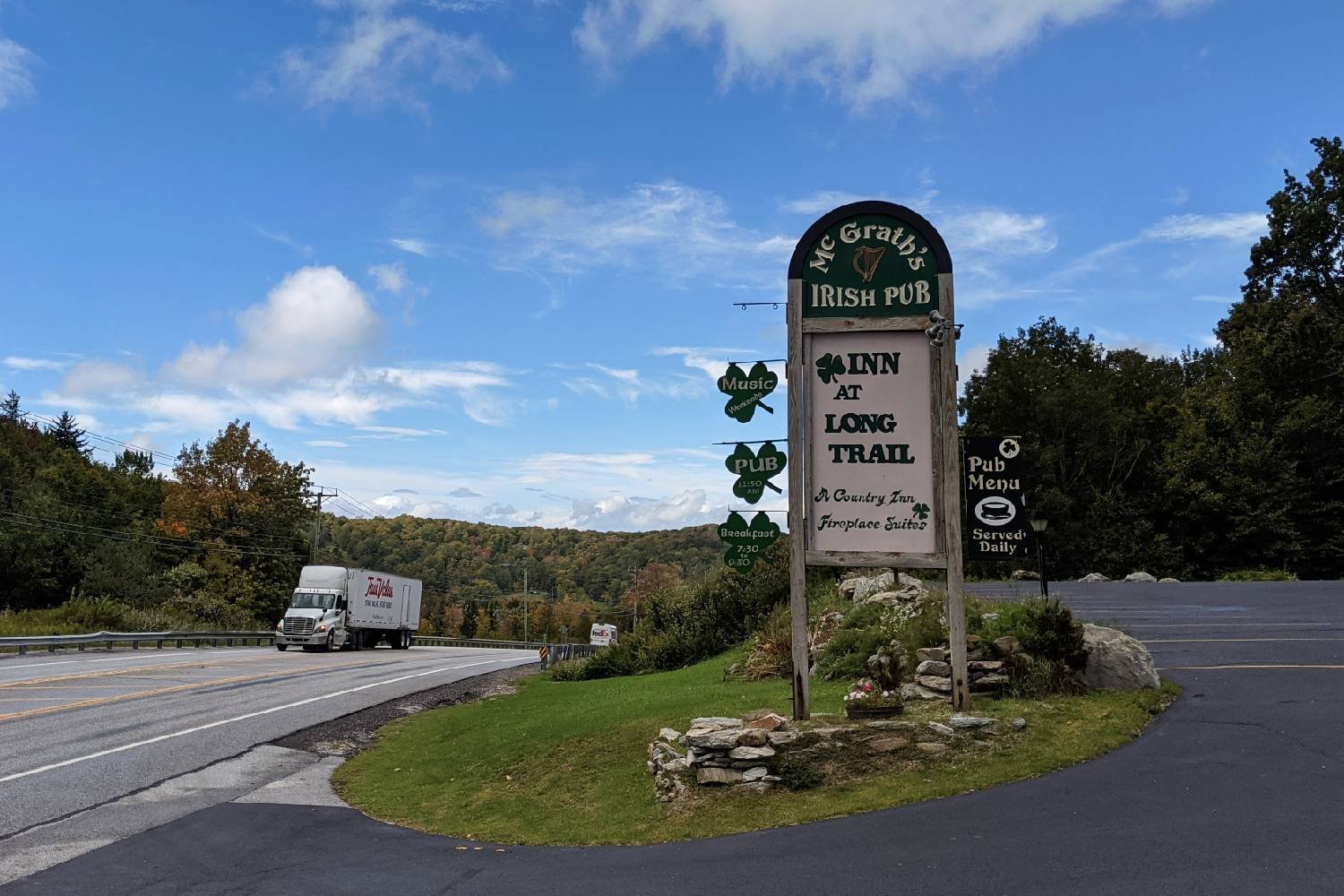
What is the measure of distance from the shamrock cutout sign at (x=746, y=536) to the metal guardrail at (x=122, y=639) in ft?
87.0

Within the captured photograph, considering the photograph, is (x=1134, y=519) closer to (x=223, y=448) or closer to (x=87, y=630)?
(x=87, y=630)

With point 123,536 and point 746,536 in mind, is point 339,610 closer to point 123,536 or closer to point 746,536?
point 746,536

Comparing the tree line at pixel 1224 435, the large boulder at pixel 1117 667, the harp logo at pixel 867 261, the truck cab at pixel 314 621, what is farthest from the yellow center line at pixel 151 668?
the tree line at pixel 1224 435

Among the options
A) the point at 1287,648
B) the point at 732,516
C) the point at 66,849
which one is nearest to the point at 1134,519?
the point at 1287,648

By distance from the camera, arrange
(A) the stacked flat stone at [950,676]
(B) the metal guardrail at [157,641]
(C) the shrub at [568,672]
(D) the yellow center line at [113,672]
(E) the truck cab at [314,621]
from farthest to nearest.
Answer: (E) the truck cab at [314,621] → (B) the metal guardrail at [157,641] → (C) the shrub at [568,672] → (D) the yellow center line at [113,672] → (A) the stacked flat stone at [950,676]

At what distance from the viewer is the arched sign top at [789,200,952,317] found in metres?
11.2

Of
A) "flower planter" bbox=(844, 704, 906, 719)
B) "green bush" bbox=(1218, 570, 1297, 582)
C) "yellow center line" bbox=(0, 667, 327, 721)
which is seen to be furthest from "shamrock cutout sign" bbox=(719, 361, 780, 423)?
"green bush" bbox=(1218, 570, 1297, 582)

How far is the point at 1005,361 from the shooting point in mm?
61094

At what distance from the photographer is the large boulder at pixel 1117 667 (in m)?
11.5

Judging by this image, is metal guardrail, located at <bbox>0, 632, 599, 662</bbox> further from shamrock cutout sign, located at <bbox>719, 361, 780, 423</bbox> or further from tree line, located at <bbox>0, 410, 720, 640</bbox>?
shamrock cutout sign, located at <bbox>719, 361, 780, 423</bbox>

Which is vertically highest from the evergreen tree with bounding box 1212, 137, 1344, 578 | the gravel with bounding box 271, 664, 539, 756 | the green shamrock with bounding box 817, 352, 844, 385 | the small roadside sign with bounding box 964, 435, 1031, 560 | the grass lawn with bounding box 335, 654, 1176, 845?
the evergreen tree with bounding box 1212, 137, 1344, 578

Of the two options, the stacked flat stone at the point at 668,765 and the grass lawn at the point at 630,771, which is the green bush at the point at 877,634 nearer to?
the grass lawn at the point at 630,771

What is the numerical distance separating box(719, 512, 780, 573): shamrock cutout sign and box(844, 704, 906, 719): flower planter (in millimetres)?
6907

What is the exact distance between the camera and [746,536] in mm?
16766
